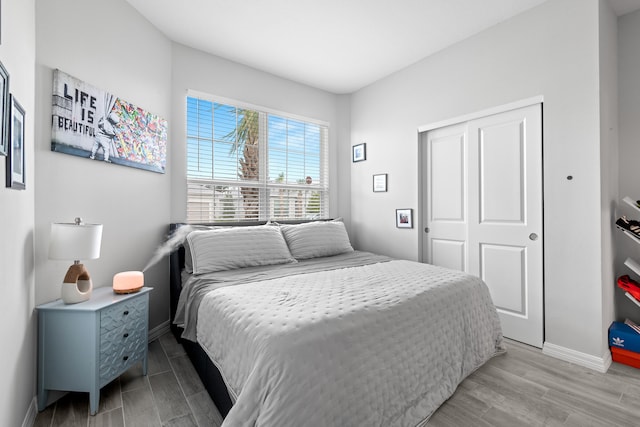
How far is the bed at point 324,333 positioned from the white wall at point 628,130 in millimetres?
1239

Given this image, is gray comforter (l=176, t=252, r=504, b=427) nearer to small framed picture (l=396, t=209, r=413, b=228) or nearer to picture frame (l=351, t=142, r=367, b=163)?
small framed picture (l=396, t=209, r=413, b=228)

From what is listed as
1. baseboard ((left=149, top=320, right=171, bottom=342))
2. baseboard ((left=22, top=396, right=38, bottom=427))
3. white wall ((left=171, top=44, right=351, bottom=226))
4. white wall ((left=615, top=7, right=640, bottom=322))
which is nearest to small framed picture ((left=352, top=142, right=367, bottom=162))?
white wall ((left=171, top=44, right=351, bottom=226))

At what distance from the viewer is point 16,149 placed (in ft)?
4.39

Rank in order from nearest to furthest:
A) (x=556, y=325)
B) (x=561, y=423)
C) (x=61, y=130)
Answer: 1. (x=561, y=423)
2. (x=61, y=130)
3. (x=556, y=325)

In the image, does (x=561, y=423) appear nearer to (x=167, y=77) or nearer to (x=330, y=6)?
(x=330, y=6)

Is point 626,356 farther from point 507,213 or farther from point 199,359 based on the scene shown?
point 199,359

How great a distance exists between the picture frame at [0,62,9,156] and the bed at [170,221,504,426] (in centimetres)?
114

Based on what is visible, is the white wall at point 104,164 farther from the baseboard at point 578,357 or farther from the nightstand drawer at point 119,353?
the baseboard at point 578,357

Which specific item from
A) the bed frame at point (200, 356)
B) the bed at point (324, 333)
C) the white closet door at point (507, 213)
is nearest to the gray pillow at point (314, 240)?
the bed at point (324, 333)

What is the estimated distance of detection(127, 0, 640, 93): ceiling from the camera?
237cm

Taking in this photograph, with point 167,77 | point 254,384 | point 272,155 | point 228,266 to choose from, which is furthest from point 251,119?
point 254,384

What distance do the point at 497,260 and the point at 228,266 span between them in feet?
7.91

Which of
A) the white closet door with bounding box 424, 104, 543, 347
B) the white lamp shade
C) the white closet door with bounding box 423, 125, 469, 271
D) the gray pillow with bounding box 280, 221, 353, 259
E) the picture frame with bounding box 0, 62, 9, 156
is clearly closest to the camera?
the picture frame with bounding box 0, 62, 9, 156

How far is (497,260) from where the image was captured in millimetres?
2707
